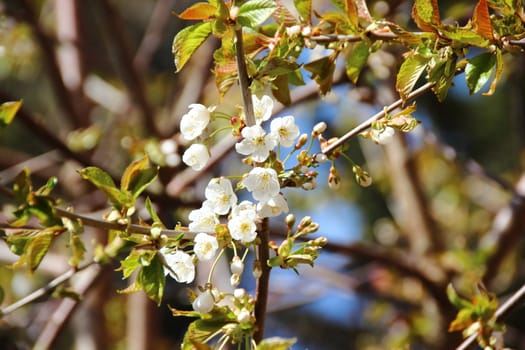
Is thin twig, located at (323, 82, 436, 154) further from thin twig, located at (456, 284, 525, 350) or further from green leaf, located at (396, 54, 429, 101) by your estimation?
A: thin twig, located at (456, 284, 525, 350)

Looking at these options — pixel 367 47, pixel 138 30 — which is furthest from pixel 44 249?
pixel 138 30

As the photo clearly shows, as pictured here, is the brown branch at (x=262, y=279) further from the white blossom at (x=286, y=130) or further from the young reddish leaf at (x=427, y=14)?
the young reddish leaf at (x=427, y=14)

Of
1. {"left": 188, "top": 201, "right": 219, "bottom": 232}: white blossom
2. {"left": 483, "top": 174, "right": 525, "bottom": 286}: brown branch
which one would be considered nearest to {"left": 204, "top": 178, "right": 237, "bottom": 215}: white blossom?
{"left": 188, "top": 201, "right": 219, "bottom": 232}: white blossom

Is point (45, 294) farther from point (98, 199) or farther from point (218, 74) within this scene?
point (98, 199)

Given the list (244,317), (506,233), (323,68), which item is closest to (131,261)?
(244,317)

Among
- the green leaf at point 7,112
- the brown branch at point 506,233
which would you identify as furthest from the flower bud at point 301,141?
the brown branch at point 506,233

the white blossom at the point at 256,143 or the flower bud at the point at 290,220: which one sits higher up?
the white blossom at the point at 256,143

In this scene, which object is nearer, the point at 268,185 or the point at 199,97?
the point at 268,185
